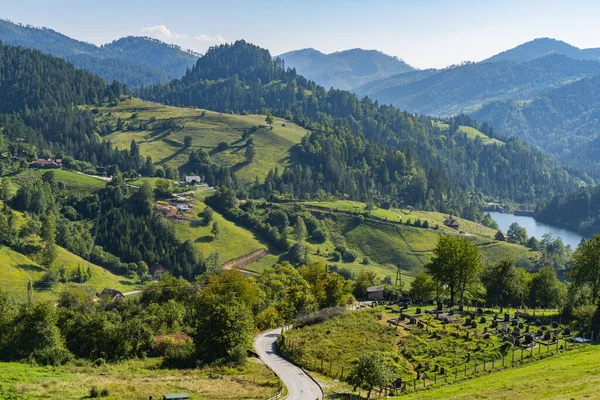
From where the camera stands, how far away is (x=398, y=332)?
2616 inches

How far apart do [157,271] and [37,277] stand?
3472 centimetres

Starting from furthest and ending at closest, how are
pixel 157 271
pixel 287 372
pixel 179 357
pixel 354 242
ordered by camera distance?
pixel 354 242, pixel 157 271, pixel 179 357, pixel 287 372

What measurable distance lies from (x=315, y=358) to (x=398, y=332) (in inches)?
469

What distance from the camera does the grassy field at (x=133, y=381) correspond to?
4294cm

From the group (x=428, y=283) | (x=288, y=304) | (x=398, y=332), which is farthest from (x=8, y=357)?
(x=428, y=283)

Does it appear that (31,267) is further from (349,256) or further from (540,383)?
(540,383)

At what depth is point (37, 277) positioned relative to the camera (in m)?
111

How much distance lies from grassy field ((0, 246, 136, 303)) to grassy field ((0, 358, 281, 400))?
51.5 m

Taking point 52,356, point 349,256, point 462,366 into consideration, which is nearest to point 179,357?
point 52,356

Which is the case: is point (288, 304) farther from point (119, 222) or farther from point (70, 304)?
point (119, 222)

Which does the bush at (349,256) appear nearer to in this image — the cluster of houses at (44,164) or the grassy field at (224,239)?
the grassy field at (224,239)

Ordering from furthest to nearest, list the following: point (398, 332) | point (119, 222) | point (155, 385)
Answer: point (119, 222), point (398, 332), point (155, 385)

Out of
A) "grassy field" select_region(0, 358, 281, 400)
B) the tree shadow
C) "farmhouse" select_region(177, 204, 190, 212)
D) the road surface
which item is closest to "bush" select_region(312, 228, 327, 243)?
"farmhouse" select_region(177, 204, 190, 212)

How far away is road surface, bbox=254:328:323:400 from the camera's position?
49.3 meters
